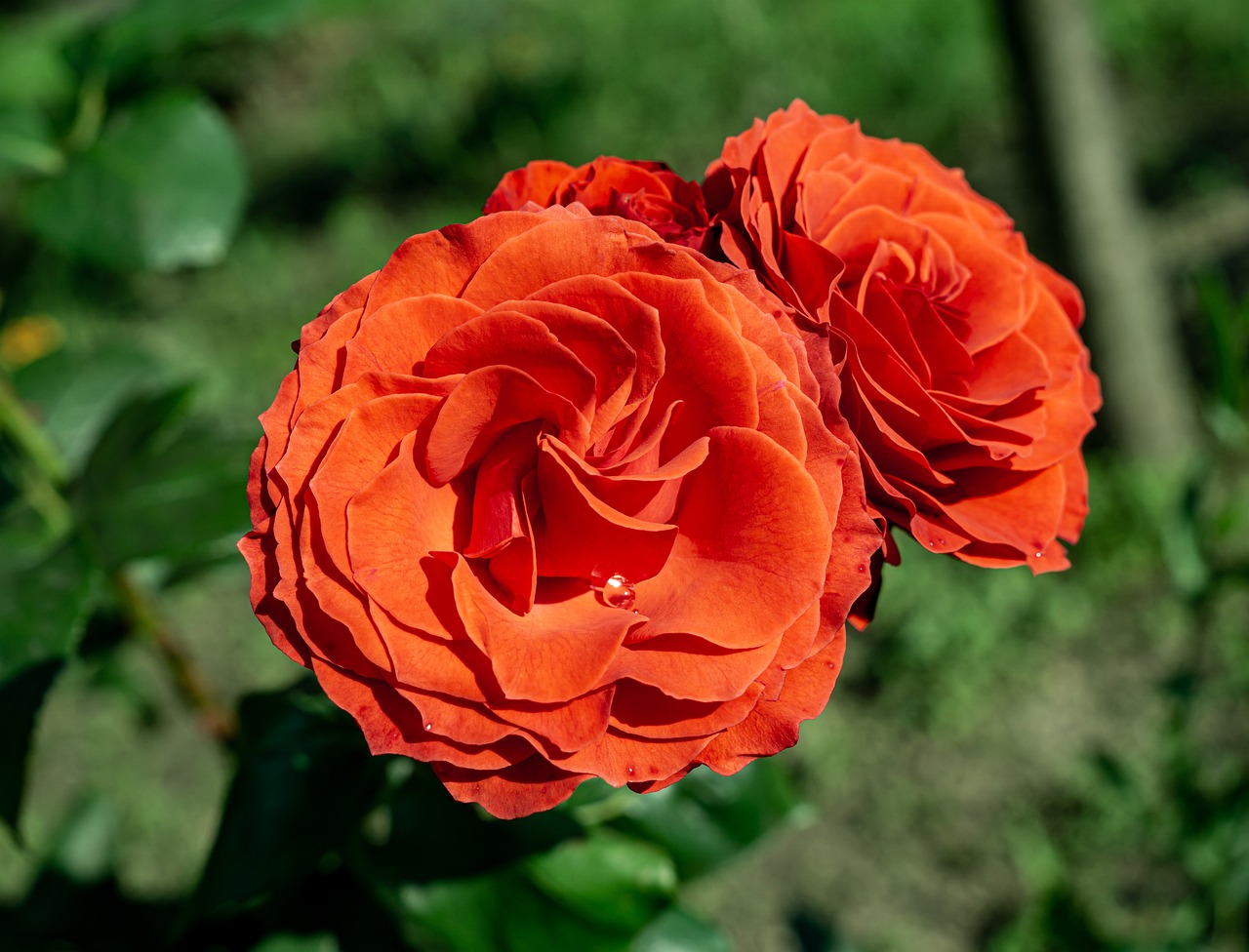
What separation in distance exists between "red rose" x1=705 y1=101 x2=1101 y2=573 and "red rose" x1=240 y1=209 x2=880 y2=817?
7 centimetres

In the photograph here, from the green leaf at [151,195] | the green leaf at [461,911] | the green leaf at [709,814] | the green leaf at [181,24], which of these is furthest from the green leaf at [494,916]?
the green leaf at [181,24]

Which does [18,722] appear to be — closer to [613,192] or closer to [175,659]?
[175,659]

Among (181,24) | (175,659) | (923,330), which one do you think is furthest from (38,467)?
(923,330)

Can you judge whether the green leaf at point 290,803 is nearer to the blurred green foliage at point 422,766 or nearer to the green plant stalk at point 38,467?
the blurred green foliage at point 422,766

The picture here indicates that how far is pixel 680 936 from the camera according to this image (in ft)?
3.67

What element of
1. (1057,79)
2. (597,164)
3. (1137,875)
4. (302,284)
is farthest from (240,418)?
(597,164)

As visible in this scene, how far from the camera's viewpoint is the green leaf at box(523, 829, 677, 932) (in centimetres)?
90

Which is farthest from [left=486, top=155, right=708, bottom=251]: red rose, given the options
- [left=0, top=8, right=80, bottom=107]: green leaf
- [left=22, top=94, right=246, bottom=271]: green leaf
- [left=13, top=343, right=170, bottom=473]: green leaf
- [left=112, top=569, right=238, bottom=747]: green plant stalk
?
[left=0, top=8, right=80, bottom=107]: green leaf

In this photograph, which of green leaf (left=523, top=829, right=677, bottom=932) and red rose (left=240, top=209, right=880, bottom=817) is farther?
green leaf (left=523, top=829, right=677, bottom=932)

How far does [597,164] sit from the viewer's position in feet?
2.28

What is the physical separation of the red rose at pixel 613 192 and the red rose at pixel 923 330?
3 centimetres

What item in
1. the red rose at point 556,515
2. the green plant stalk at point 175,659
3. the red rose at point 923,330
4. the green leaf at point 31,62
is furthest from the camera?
the green leaf at point 31,62

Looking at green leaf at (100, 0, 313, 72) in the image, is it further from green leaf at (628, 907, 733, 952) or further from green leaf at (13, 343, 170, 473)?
green leaf at (628, 907, 733, 952)

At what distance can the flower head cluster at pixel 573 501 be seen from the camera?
0.56m
